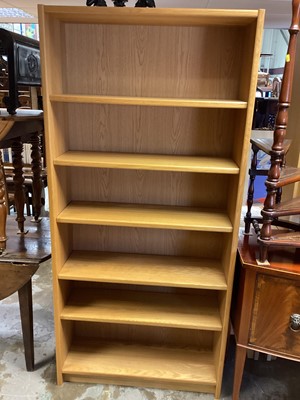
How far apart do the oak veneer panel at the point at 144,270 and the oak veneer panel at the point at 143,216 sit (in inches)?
11.1

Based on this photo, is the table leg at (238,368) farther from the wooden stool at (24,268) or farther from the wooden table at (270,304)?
the wooden stool at (24,268)

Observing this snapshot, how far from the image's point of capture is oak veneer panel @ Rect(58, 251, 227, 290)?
5.74 ft

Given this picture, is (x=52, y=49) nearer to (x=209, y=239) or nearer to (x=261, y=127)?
(x=209, y=239)

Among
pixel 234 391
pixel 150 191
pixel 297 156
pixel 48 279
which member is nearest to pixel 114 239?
pixel 150 191

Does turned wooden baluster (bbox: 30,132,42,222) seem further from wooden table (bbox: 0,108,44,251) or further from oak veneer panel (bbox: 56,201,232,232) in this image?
oak veneer panel (bbox: 56,201,232,232)

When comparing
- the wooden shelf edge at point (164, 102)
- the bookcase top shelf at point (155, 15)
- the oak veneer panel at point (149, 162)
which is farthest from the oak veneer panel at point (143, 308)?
the bookcase top shelf at point (155, 15)

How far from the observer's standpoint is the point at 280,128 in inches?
56.9

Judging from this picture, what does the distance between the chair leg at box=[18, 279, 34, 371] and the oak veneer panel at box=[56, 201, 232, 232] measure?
0.50 m

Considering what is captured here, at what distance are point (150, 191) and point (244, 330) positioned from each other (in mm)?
840

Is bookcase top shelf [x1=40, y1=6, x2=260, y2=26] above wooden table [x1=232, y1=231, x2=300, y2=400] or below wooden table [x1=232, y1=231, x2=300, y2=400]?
above

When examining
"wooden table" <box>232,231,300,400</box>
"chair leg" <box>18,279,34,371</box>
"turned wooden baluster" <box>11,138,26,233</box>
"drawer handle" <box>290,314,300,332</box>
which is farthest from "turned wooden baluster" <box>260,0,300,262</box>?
"turned wooden baluster" <box>11,138,26,233</box>

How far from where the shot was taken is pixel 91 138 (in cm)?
186

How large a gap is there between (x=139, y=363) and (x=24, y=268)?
2.75 ft

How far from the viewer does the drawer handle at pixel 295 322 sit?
159 centimetres
